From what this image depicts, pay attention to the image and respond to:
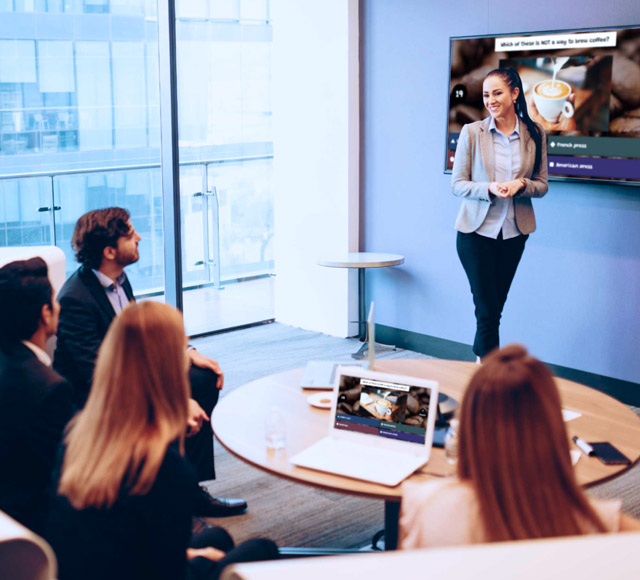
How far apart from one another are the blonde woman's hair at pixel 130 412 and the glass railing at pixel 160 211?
3842 millimetres

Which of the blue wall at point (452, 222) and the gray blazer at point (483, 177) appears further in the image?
the blue wall at point (452, 222)

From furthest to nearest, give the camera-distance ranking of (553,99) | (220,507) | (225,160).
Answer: (225,160)
(553,99)
(220,507)

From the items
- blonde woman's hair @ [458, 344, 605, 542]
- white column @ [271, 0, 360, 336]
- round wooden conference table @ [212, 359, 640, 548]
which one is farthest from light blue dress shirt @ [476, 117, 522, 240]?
blonde woman's hair @ [458, 344, 605, 542]

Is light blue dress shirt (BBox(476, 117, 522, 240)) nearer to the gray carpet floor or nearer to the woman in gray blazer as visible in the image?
the woman in gray blazer

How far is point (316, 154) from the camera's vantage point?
5.62 m

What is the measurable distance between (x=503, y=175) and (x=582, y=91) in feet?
2.08

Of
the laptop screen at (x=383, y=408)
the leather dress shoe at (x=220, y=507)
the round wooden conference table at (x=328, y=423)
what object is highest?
the laptop screen at (x=383, y=408)

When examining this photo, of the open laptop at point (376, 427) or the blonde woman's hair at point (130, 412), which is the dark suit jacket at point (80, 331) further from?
the blonde woman's hair at point (130, 412)

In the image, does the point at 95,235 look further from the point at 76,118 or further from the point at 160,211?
the point at 160,211

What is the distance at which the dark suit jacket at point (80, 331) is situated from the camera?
287 cm

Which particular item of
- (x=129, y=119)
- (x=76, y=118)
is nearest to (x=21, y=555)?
(x=76, y=118)

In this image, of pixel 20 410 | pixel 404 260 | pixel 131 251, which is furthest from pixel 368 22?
pixel 20 410

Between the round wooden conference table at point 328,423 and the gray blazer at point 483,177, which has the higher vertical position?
the gray blazer at point 483,177

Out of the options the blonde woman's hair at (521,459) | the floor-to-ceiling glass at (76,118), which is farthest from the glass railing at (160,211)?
the blonde woman's hair at (521,459)
